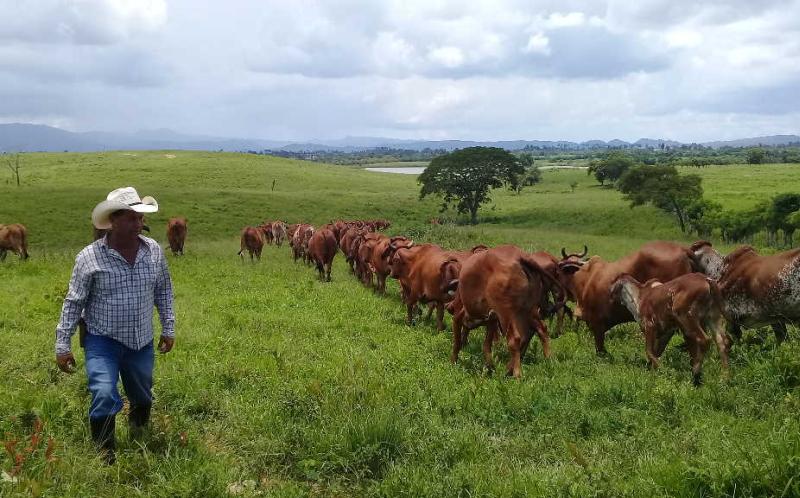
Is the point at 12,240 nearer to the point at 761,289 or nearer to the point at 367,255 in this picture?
the point at 367,255

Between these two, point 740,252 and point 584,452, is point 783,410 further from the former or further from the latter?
point 740,252

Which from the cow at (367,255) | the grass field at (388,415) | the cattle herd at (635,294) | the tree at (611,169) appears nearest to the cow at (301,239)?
the cow at (367,255)

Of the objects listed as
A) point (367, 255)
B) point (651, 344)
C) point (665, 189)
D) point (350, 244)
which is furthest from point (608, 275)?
point (665, 189)

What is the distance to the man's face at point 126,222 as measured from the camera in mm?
5364

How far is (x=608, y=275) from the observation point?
1072cm

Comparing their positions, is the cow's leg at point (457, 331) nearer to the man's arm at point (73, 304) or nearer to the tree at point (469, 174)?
the man's arm at point (73, 304)

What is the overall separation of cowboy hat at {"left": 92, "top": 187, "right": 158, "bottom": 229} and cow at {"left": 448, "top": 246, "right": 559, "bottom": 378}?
4817 mm

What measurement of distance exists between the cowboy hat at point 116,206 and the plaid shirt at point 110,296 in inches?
6.9

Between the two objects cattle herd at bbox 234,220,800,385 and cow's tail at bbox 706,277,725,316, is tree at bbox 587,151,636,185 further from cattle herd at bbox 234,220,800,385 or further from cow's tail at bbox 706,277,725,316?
cow's tail at bbox 706,277,725,316

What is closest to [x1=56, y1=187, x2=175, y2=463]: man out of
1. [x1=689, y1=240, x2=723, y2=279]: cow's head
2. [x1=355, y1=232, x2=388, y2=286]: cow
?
[x1=689, y1=240, x2=723, y2=279]: cow's head

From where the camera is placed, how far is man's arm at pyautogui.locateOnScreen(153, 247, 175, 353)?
19.2 ft

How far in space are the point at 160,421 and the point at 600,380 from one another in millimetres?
5077

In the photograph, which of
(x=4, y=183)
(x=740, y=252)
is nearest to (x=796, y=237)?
(x=740, y=252)

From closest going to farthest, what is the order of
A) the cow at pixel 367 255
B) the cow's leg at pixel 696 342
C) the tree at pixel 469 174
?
1. the cow's leg at pixel 696 342
2. the cow at pixel 367 255
3. the tree at pixel 469 174
